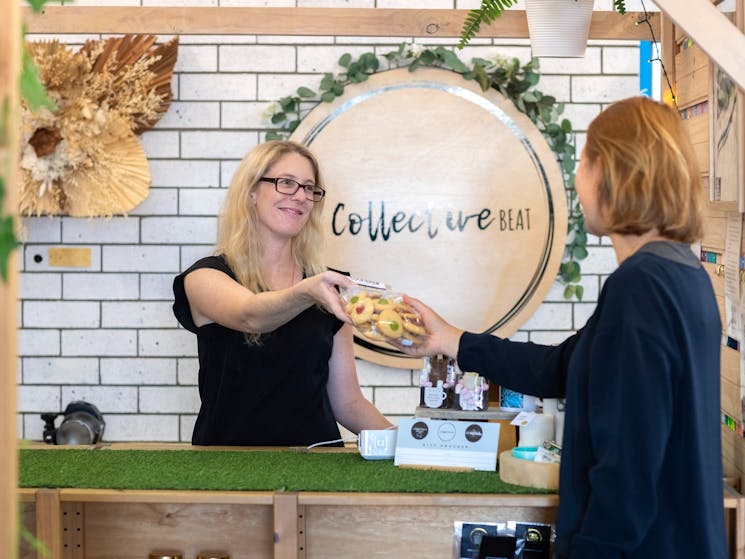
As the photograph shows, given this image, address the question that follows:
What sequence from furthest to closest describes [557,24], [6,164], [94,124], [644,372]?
[94,124] < [557,24] < [644,372] < [6,164]

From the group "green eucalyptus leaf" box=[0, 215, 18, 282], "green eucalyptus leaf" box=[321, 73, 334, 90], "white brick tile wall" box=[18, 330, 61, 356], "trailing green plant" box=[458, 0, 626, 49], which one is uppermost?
"green eucalyptus leaf" box=[321, 73, 334, 90]

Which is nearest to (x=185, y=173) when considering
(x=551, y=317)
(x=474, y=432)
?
(x=551, y=317)

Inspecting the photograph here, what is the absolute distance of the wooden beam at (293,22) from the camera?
135 inches

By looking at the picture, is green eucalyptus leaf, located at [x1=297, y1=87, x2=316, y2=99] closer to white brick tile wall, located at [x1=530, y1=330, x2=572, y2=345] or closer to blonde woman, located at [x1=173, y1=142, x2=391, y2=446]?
blonde woman, located at [x1=173, y1=142, x2=391, y2=446]

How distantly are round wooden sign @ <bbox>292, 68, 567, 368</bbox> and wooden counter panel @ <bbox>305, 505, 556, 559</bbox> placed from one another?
1.87 meters

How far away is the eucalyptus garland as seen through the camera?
3.95 metres

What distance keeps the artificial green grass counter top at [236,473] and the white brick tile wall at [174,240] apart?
164 cm

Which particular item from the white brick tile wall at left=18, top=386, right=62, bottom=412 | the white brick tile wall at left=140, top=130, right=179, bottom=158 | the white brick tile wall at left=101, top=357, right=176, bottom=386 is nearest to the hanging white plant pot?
the white brick tile wall at left=140, top=130, right=179, bottom=158

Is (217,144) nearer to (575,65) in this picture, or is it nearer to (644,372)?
(575,65)

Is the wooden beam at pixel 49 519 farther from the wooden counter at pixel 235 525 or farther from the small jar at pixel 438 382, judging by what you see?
the small jar at pixel 438 382

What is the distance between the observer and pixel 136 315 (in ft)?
13.2

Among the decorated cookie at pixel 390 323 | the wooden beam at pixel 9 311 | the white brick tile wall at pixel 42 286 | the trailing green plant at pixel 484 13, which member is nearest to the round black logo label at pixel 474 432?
the decorated cookie at pixel 390 323

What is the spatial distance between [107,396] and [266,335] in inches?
60.6

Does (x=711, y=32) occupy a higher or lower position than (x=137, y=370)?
higher
